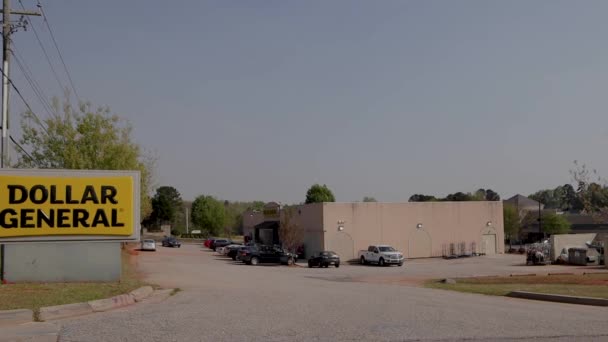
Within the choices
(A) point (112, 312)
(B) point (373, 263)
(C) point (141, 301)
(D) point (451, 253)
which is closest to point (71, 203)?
(C) point (141, 301)

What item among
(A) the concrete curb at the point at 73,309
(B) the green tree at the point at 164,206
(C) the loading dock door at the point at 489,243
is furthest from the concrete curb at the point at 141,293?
(B) the green tree at the point at 164,206

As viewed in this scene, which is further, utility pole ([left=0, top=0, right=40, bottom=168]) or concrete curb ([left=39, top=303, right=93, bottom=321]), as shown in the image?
utility pole ([left=0, top=0, right=40, bottom=168])

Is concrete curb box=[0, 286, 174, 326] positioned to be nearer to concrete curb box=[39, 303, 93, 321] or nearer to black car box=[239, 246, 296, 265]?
concrete curb box=[39, 303, 93, 321]

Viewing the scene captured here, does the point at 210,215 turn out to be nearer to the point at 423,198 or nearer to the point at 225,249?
the point at 225,249

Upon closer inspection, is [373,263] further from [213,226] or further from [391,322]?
[213,226]

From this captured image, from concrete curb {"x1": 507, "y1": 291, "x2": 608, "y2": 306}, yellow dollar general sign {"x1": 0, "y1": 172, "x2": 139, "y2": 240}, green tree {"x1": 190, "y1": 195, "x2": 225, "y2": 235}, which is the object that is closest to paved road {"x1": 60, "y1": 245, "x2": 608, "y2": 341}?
concrete curb {"x1": 507, "y1": 291, "x2": 608, "y2": 306}

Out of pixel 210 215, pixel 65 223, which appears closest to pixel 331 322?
pixel 65 223

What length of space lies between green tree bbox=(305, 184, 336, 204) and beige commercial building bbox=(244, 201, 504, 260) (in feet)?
127

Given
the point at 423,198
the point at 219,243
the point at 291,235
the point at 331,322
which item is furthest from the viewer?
the point at 423,198

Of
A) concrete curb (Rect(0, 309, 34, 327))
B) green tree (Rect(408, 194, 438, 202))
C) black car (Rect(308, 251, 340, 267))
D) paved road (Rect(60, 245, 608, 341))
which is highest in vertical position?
green tree (Rect(408, 194, 438, 202))

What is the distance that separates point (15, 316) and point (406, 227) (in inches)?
1867

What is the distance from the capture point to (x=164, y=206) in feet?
421

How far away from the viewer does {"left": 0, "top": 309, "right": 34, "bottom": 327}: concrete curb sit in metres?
11.4

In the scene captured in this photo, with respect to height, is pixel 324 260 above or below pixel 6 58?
below
